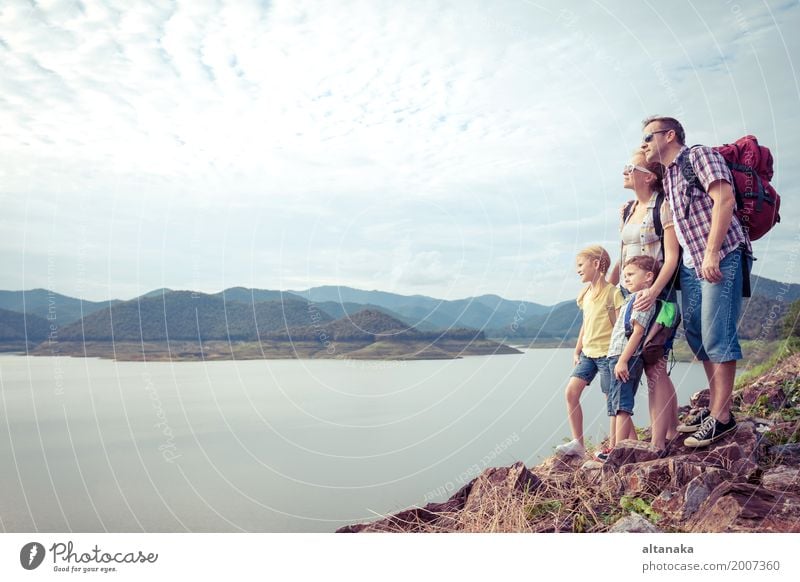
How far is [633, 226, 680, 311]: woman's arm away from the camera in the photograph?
3648mm

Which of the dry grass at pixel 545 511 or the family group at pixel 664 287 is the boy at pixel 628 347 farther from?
the dry grass at pixel 545 511

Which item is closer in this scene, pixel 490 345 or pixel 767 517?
pixel 767 517

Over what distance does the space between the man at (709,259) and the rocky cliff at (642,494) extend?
0.89 feet

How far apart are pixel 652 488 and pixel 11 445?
161 inches

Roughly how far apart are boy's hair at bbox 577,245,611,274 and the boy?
185 mm

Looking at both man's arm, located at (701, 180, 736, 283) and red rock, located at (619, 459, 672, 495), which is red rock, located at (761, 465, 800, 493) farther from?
man's arm, located at (701, 180, 736, 283)

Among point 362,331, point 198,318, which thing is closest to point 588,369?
point 362,331

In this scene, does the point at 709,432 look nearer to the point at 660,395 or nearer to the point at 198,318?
the point at 660,395

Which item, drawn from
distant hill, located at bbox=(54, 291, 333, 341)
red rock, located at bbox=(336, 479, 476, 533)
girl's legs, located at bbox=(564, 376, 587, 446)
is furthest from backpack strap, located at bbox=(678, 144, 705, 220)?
distant hill, located at bbox=(54, 291, 333, 341)

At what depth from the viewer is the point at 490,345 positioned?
5.15m
